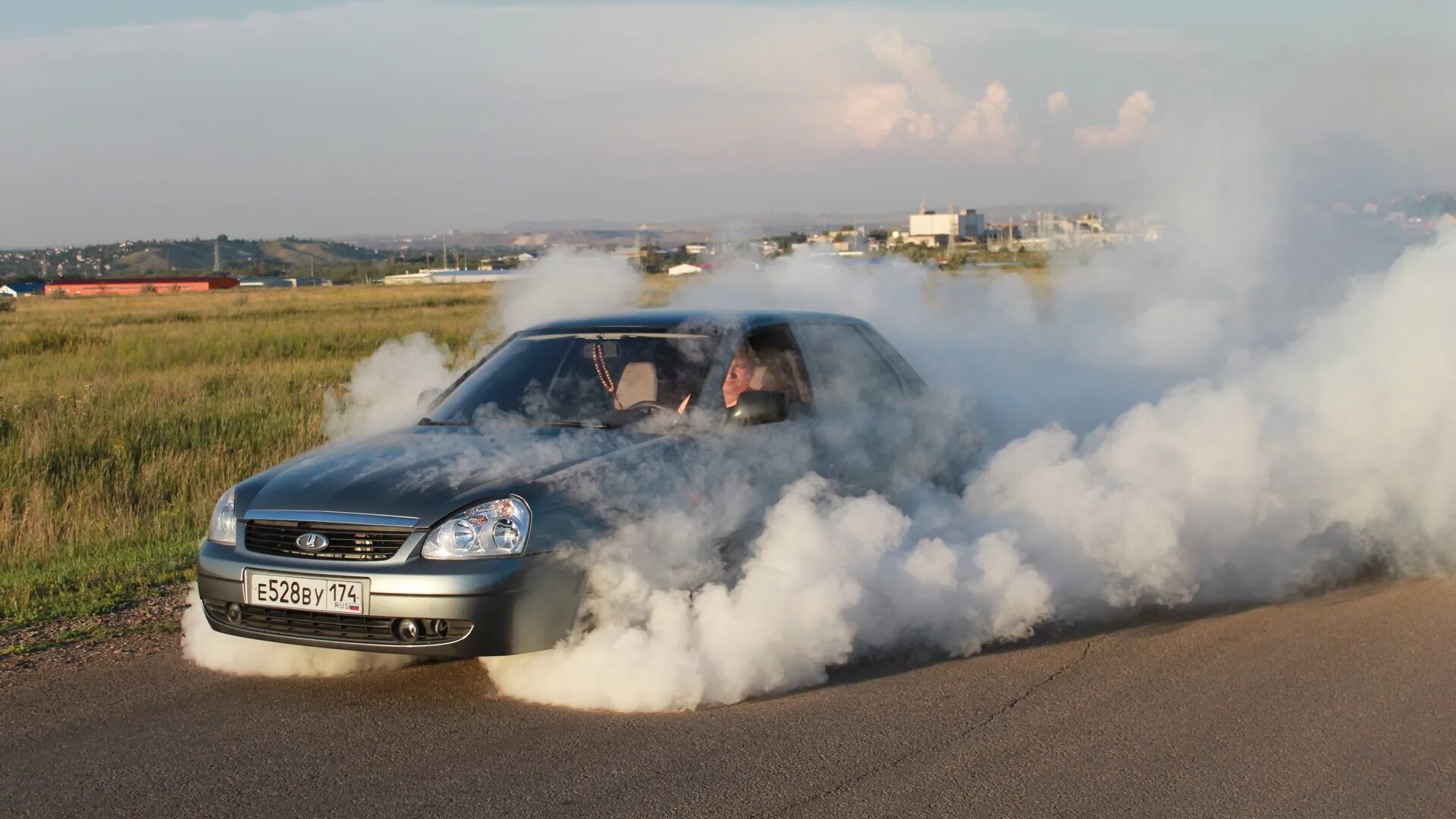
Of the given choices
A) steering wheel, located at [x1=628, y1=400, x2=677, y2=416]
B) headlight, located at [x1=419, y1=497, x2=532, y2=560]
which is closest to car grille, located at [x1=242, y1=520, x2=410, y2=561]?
headlight, located at [x1=419, y1=497, x2=532, y2=560]

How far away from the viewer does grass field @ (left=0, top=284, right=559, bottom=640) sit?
7.39m

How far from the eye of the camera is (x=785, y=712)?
470 centimetres

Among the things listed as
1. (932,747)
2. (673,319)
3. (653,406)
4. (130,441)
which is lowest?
(130,441)

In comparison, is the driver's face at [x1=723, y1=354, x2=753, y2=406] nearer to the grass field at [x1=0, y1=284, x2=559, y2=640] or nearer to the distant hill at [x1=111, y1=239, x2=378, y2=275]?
the grass field at [x1=0, y1=284, x2=559, y2=640]

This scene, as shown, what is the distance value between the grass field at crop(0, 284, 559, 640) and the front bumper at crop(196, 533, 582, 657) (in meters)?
2.26

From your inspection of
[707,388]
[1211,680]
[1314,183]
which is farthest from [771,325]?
[1314,183]

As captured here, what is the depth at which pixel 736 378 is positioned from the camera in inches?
236

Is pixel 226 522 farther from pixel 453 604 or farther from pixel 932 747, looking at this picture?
pixel 932 747

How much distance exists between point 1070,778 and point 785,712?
3.44ft

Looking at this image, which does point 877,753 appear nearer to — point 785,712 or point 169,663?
point 785,712

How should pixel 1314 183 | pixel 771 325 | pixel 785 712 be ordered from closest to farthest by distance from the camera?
pixel 785 712, pixel 771 325, pixel 1314 183

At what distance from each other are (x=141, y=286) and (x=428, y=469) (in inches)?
3950

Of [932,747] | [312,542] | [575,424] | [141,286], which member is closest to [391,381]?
[575,424]

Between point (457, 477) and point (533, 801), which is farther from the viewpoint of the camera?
point (457, 477)
